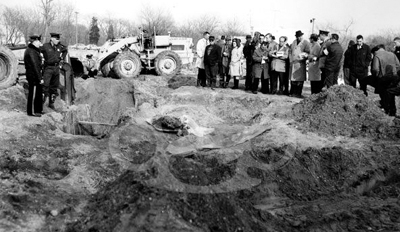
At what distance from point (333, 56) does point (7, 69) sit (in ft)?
26.4

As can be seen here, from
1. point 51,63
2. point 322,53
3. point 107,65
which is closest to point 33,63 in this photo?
point 51,63

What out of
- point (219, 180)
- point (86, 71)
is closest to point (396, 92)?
point (219, 180)

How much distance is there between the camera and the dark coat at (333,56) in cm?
990

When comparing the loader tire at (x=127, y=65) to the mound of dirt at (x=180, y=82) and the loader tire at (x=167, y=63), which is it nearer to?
the loader tire at (x=167, y=63)

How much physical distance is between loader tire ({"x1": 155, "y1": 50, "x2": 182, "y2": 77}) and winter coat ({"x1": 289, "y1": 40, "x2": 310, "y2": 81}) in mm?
6541

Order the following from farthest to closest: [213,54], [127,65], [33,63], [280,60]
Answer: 1. [127,65]
2. [213,54]
3. [280,60]
4. [33,63]

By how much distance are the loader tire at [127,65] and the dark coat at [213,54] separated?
436cm

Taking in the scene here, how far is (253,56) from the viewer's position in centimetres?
1171

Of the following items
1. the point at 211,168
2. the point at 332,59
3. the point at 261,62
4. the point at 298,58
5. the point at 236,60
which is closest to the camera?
the point at 211,168

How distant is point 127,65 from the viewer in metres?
15.8

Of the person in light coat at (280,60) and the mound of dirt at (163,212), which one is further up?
the person in light coat at (280,60)

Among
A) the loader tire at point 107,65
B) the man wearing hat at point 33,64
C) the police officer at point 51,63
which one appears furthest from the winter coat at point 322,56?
the loader tire at point 107,65

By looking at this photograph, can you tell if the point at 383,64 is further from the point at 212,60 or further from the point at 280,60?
the point at 212,60

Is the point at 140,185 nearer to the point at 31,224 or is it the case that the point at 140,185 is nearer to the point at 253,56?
the point at 31,224
